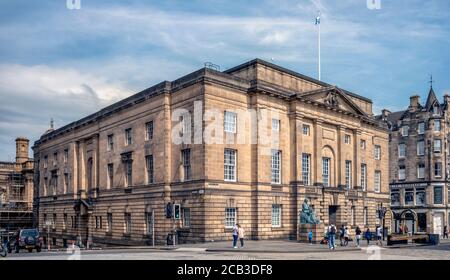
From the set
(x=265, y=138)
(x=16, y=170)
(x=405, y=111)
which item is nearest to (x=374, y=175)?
(x=265, y=138)

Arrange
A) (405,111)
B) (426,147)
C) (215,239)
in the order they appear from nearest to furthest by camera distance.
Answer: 1. (215,239)
2. (426,147)
3. (405,111)

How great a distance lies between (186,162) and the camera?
1516 inches

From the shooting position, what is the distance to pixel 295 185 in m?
41.5

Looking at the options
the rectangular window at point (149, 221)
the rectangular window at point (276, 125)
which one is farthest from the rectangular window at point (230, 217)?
the rectangular window at point (276, 125)

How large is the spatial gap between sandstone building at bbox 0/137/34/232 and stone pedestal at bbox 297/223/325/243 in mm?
52043

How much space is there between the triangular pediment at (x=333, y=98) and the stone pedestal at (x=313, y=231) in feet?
37.5

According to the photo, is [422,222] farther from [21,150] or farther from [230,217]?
[21,150]

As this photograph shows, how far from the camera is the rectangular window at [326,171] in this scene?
45591 millimetres

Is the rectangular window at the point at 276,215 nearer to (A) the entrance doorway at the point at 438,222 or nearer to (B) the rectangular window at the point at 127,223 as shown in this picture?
(B) the rectangular window at the point at 127,223

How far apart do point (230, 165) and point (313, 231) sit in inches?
316

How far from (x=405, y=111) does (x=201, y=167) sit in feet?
169
